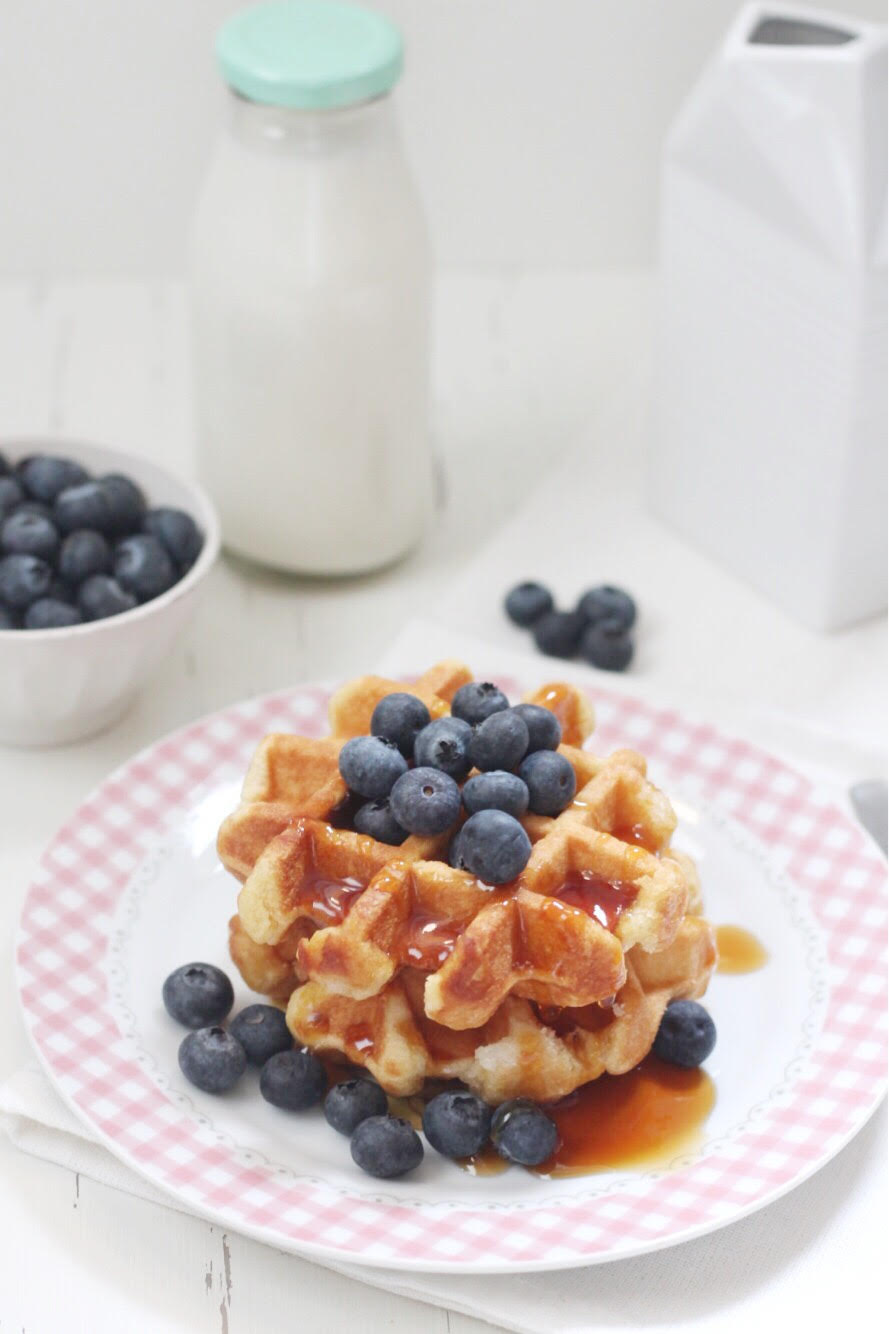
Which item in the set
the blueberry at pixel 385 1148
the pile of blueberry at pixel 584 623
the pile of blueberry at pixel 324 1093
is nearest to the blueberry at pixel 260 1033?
the pile of blueberry at pixel 324 1093

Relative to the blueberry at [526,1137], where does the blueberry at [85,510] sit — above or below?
above

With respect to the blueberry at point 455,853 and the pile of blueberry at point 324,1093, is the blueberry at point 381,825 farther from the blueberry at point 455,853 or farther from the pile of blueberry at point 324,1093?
the pile of blueberry at point 324,1093

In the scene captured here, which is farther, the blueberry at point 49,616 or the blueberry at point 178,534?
the blueberry at point 178,534

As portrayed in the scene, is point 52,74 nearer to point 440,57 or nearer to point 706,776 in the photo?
point 440,57

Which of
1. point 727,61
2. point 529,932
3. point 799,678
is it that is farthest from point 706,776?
point 727,61

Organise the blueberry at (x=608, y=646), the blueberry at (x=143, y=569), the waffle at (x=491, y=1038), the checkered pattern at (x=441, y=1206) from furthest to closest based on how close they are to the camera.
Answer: the blueberry at (x=608, y=646), the blueberry at (x=143, y=569), the waffle at (x=491, y=1038), the checkered pattern at (x=441, y=1206)

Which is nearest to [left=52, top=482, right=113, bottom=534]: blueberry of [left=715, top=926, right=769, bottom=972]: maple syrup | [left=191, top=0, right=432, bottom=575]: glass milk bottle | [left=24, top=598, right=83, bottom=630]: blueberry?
[left=24, top=598, right=83, bottom=630]: blueberry
